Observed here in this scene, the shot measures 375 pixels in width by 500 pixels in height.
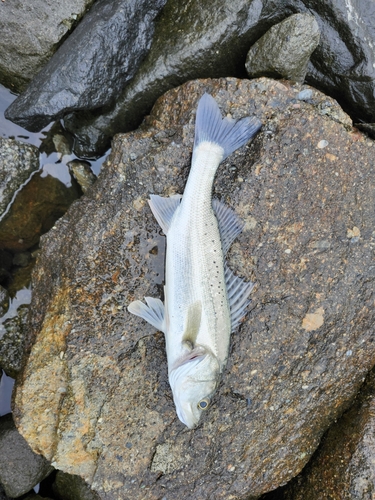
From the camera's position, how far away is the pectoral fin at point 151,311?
3.95m

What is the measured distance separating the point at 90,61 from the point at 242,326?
3187mm

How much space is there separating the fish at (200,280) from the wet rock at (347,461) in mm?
1568

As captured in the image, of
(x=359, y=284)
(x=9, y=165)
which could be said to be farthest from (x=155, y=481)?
(x=9, y=165)

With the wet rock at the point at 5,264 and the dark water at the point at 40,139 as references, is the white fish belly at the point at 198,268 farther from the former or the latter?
the wet rock at the point at 5,264

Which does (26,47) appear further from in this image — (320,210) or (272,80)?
(320,210)

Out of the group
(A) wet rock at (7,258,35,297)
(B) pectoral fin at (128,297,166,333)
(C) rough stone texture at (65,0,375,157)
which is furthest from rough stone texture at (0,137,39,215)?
(B) pectoral fin at (128,297,166,333)

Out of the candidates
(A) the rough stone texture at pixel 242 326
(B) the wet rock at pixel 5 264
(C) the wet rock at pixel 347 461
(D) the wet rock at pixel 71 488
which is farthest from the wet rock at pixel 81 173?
(C) the wet rock at pixel 347 461

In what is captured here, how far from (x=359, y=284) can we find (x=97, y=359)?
2770 mm

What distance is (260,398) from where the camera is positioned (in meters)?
4.18

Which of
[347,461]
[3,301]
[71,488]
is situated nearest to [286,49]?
[3,301]

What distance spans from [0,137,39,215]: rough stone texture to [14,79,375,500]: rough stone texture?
1.08m

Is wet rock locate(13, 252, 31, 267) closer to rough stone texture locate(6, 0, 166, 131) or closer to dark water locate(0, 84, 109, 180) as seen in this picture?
dark water locate(0, 84, 109, 180)

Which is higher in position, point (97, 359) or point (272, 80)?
point (272, 80)

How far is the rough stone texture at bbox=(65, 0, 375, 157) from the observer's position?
171 inches
